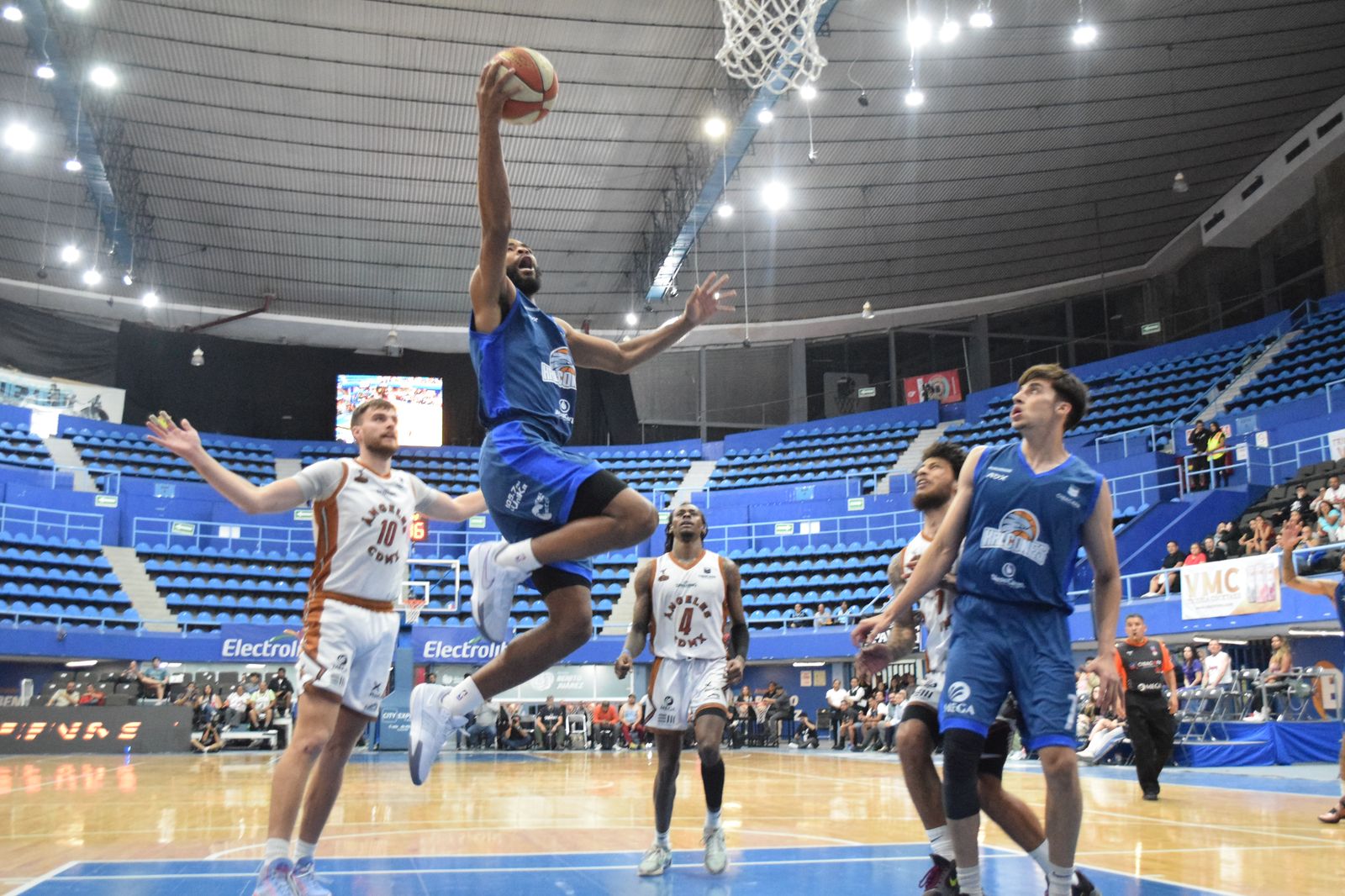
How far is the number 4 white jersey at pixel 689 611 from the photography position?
261 inches

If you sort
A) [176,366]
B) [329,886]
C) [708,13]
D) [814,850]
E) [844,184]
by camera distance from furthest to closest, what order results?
[176,366] < [844,184] < [708,13] < [814,850] < [329,886]

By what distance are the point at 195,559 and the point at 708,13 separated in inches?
728

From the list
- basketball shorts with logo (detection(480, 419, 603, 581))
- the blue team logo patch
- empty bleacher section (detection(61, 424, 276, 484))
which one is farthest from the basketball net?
basketball shorts with logo (detection(480, 419, 603, 581))

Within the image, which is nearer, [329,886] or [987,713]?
[987,713]

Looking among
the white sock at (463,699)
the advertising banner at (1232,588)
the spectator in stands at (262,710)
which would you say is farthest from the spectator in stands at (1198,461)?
the white sock at (463,699)

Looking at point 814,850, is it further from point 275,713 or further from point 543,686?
point 543,686

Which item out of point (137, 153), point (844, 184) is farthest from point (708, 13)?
point (137, 153)

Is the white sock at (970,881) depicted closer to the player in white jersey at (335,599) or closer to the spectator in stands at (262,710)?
the player in white jersey at (335,599)

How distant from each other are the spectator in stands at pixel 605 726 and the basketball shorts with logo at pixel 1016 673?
871 inches

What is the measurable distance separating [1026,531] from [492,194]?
2.41 metres

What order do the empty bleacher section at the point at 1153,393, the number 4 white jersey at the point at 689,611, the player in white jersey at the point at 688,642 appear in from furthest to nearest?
the empty bleacher section at the point at 1153,393 < the number 4 white jersey at the point at 689,611 < the player in white jersey at the point at 688,642

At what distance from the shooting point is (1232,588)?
16.3 metres

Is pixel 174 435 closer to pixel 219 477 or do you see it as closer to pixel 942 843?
pixel 219 477

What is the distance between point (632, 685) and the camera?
28.6m
